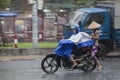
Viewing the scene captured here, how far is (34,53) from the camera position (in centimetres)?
2317

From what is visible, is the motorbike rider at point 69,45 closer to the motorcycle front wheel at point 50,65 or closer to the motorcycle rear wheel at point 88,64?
the motorcycle front wheel at point 50,65

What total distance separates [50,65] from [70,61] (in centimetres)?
68

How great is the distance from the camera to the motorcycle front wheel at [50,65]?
1562 cm

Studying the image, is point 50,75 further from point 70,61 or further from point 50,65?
point 70,61

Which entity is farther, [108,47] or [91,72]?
[108,47]

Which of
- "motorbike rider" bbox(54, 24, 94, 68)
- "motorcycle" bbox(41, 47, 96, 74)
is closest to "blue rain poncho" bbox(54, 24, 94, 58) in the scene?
"motorbike rider" bbox(54, 24, 94, 68)

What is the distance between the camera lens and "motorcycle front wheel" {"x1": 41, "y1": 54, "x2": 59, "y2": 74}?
51.3 feet

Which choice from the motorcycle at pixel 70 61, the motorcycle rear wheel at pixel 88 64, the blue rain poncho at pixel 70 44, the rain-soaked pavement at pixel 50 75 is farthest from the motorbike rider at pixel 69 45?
the rain-soaked pavement at pixel 50 75

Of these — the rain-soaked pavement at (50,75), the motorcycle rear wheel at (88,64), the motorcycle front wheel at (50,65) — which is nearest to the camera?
the rain-soaked pavement at (50,75)

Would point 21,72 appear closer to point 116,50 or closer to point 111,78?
point 111,78

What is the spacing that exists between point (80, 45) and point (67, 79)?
2142 mm

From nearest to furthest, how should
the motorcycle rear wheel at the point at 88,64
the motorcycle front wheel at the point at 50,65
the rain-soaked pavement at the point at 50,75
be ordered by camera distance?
the rain-soaked pavement at the point at 50,75 < the motorcycle front wheel at the point at 50,65 < the motorcycle rear wheel at the point at 88,64

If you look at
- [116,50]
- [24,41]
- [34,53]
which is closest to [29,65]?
[34,53]

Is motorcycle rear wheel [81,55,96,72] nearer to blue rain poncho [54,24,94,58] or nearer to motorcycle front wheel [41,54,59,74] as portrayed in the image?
blue rain poncho [54,24,94,58]
